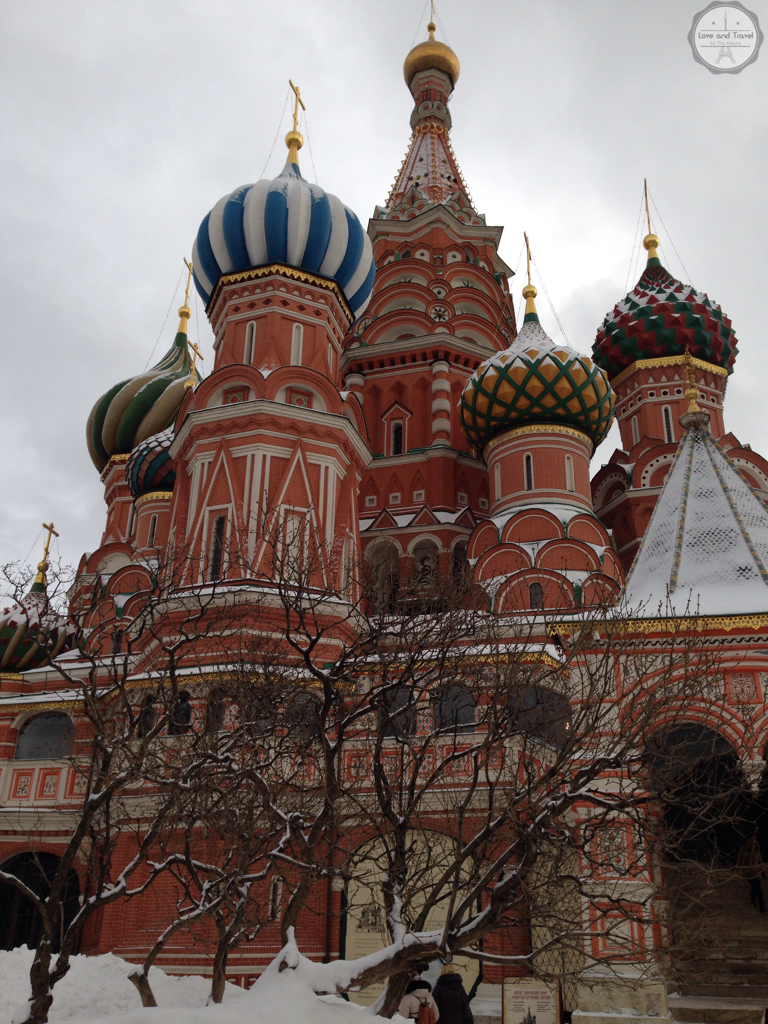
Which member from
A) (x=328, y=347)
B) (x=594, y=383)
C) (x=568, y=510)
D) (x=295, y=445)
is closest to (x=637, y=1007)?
(x=568, y=510)

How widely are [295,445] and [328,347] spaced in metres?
2.84

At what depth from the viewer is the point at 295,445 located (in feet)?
55.2

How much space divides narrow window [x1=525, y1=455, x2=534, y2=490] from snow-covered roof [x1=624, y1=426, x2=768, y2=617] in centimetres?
263

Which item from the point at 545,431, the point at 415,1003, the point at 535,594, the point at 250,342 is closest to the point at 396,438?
the point at 545,431

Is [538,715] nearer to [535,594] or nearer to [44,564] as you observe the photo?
[535,594]

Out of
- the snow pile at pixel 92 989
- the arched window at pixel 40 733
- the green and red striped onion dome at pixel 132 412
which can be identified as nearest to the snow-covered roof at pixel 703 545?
the snow pile at pixel 92 989

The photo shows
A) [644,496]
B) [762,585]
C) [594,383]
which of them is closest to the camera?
[762,585]

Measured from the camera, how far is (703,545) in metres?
15.0

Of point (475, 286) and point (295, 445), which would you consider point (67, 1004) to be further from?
Result: point (475, 286)

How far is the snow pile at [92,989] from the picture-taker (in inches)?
369

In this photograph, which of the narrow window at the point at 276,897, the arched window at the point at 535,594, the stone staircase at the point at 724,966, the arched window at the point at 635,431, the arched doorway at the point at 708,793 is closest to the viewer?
the stone staircase at the point at 724,966

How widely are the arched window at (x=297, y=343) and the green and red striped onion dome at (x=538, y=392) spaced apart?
11.4ft

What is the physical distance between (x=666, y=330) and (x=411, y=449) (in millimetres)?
7468

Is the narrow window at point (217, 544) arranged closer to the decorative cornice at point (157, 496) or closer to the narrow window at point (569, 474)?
the narrow window at point (569, 474)
